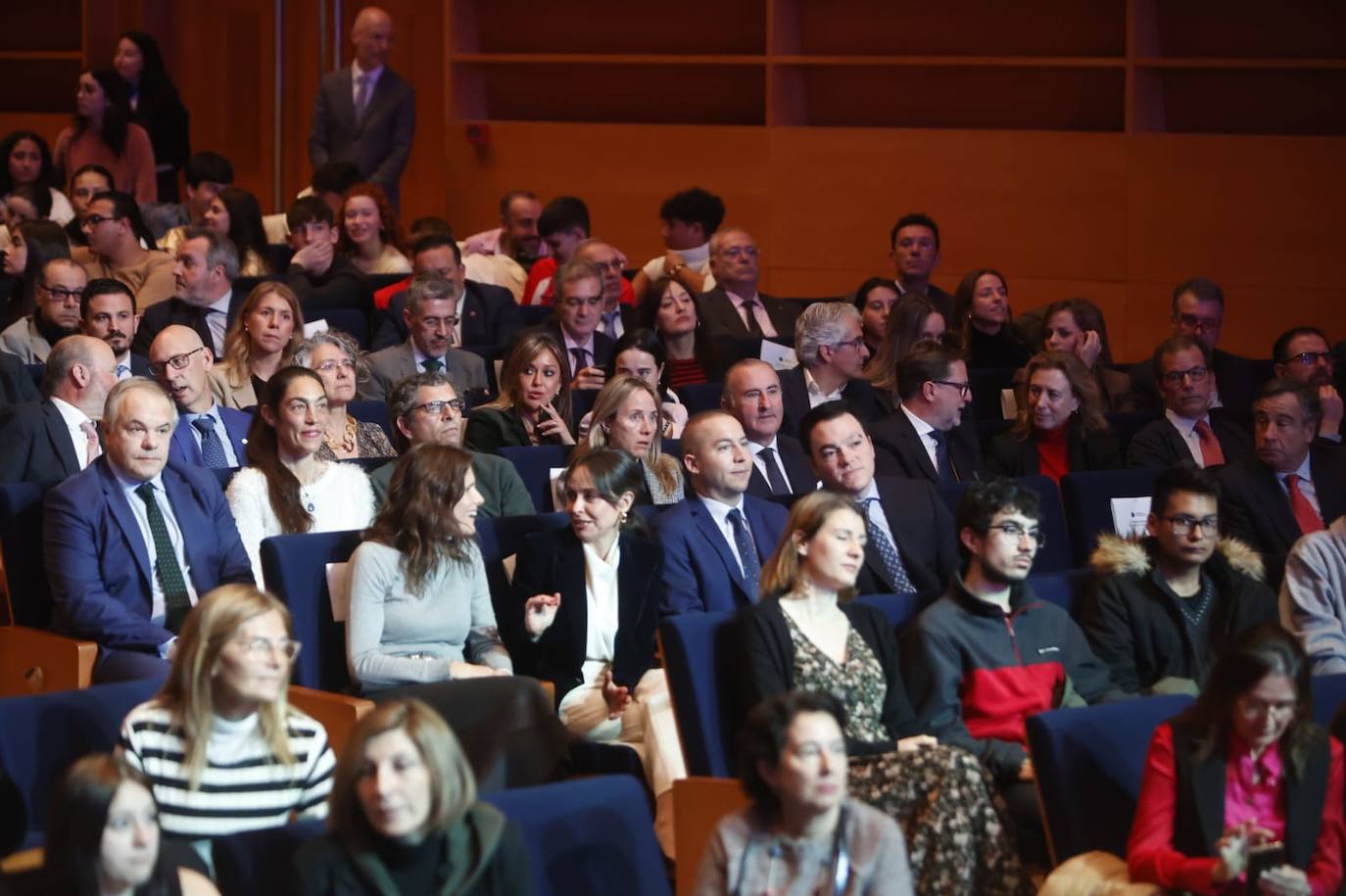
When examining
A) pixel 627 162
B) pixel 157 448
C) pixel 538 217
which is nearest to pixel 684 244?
pixel 538 217

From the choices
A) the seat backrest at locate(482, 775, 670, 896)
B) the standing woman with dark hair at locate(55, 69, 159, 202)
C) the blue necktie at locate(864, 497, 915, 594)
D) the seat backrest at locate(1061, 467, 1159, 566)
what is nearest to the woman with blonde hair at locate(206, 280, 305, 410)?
the blue necktie at locate(864, 497, 915, 594)

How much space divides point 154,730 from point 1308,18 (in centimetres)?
689

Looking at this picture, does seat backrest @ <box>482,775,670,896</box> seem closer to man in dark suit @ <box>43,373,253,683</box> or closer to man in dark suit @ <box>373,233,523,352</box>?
man in dark suit @ <box>43,373,253,683</box>

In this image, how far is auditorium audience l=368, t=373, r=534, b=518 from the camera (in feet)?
16.2

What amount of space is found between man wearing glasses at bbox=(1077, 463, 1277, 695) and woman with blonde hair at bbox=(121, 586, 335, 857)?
1.83 meters

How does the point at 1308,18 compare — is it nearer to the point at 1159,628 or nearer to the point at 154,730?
the point at 1159,628

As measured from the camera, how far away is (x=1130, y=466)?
5953 millimetres

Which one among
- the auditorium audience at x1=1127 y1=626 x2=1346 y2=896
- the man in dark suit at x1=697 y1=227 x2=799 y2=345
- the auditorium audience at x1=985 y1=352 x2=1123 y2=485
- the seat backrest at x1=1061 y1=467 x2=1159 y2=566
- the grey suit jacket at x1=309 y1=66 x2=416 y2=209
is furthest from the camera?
the grey suit jacket at x1=309 y1=66 x2=416 y2=209

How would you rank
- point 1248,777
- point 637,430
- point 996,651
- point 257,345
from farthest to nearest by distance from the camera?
1. point 257,345
2. point 637,430
3. point 996,651
4. point 1248,777

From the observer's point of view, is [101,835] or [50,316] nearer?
[101,835]

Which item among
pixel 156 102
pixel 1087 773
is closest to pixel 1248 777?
pixel 1087 773

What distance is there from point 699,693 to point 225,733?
0.91 metres

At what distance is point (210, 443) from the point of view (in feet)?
17.6

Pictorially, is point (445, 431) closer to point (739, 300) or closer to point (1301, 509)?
point (1301, 509)
